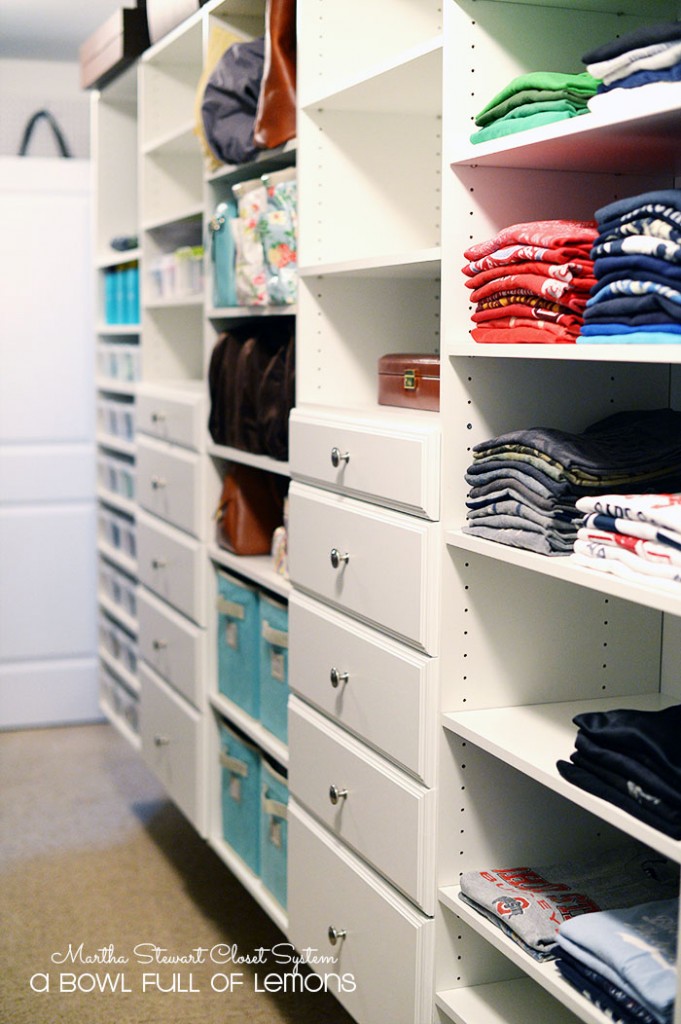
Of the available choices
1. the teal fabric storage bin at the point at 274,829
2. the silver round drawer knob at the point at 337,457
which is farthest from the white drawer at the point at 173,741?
the silver round drawer knob at the point at 337,457

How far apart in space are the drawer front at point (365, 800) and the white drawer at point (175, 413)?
90 centimetres

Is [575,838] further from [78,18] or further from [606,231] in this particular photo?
[78,18]

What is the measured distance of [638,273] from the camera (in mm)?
1381

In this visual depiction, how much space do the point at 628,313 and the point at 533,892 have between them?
0.84 metres

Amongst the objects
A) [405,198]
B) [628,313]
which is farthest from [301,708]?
[628,313]

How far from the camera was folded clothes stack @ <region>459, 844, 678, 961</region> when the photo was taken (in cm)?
162

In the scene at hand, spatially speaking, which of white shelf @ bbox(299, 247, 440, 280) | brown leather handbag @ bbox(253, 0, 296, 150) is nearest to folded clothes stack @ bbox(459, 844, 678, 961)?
white shelf @ bbox(299, 247, 440, 280)

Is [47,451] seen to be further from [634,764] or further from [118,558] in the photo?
[634,764]

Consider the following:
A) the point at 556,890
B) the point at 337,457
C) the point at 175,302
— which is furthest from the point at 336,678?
the point at 175,302

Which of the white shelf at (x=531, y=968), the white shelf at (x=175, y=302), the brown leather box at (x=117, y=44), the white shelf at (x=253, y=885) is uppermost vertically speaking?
the brown leather box at (x=117, y=44)

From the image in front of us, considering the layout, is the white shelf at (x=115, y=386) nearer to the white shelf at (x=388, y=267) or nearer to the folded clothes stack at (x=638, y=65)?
the white shelf at (x=388, y=267)

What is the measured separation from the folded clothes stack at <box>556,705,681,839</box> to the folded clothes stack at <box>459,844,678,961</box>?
0.26 meters

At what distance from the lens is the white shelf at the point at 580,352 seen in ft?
4.11

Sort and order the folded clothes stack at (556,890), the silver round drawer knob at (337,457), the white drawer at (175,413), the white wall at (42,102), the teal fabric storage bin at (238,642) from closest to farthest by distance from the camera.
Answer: the folded clothes stack at (556,890) → the silver round drawer knob at (337,457) → the teal fabric storage bin at (238,642) → the white drawer at (175,413) → the white wall at (42,102)
